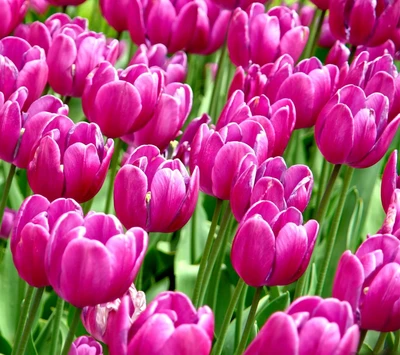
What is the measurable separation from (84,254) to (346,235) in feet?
3.04

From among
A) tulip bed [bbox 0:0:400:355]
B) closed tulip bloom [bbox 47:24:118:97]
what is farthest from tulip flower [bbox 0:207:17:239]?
closed tulip bloom [bbox 47:24:118:97]

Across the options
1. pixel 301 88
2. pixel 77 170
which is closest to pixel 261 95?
pixel 301 88

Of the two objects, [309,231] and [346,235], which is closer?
[309,231]

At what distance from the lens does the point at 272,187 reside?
1.16 meters

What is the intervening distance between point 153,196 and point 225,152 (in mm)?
138

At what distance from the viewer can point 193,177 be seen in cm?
120

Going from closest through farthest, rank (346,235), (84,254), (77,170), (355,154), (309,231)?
(84,254), (309,231), (77,170), (355,154), (346,235)

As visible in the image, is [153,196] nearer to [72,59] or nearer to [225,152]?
[225,152]

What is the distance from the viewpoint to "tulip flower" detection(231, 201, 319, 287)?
108 cm

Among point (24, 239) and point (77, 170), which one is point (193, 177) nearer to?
point (77, 170)

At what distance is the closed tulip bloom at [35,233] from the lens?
39.5 inches

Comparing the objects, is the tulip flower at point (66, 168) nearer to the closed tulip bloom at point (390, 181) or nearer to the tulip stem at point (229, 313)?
the tulip stem at point (229, 313)

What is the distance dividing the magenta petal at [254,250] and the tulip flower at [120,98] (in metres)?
0.39

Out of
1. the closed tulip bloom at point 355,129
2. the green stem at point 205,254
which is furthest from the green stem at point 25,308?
the closed tulip bloom at point 355,129
